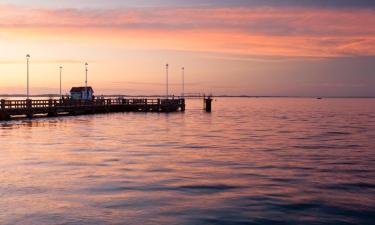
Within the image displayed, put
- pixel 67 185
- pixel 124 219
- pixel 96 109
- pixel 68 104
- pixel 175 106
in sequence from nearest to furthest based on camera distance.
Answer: pixel 124 219 → pixel 67 185 → pixel 68 104 → pixel 96 109 → pixel 175 106

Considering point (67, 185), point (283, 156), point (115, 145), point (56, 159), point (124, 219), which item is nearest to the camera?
point (124, 219)

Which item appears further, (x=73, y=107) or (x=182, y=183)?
(x=73, y=107)

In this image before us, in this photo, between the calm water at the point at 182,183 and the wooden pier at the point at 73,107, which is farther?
the wooden pier at the point at 73,107

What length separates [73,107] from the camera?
68375mm

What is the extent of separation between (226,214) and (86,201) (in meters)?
4.26

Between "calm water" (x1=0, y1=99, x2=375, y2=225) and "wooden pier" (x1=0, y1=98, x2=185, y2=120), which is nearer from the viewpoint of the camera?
"calm water" (x1=0, y1=99, x2=375, y2=225)

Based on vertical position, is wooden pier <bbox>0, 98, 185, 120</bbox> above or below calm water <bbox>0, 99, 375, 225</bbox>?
above

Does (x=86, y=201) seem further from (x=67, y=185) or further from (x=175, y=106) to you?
(x=175, y=106)

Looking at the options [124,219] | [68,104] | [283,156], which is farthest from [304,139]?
[68,104]

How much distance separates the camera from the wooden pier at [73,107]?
55000mm

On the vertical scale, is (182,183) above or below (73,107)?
below

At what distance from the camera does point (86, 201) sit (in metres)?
15.0

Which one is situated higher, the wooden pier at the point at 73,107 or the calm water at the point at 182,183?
the wooden pier at the point at 73,107

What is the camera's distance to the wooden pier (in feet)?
180
